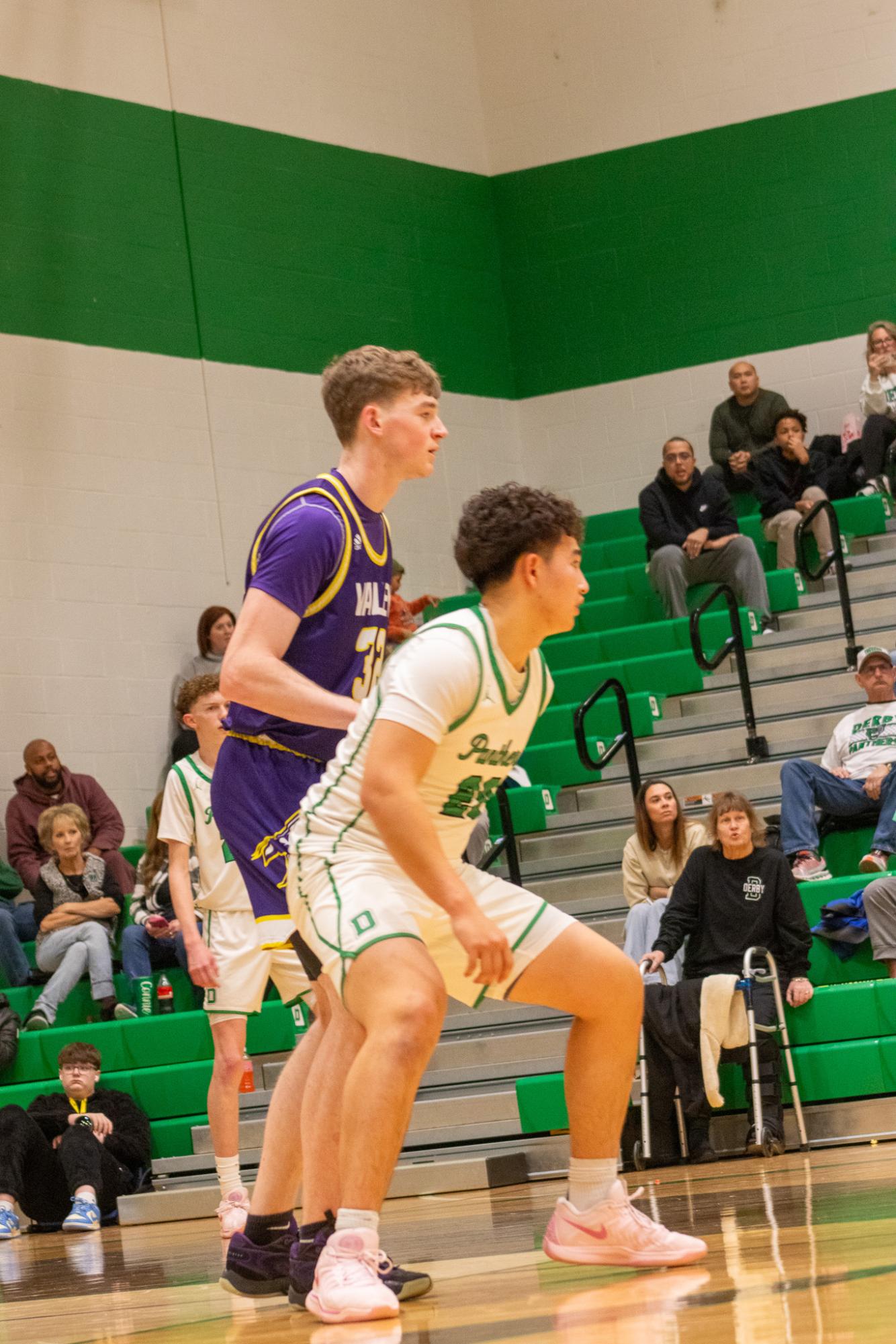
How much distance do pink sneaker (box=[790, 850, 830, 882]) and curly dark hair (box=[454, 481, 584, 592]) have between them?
5291 mm

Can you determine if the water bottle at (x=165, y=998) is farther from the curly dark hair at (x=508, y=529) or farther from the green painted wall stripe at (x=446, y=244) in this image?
the curly dark hair at (x=508, y=529)

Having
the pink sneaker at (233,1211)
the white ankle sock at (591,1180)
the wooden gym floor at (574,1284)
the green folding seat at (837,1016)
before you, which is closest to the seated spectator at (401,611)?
the green folding seat at (837,1016)

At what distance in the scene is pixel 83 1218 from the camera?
7.71 metres

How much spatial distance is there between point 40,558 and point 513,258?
5.32 metres

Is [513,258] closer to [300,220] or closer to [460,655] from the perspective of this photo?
[300,220]

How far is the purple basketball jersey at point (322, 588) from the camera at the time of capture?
3.70m

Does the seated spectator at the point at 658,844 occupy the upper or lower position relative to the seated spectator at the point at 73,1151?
upper

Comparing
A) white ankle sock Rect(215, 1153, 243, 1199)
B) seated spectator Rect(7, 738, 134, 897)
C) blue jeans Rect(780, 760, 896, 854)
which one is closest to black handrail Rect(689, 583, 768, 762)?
blue jeans Rect(780, 760, 896, 854)

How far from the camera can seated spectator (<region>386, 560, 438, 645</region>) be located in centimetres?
1125

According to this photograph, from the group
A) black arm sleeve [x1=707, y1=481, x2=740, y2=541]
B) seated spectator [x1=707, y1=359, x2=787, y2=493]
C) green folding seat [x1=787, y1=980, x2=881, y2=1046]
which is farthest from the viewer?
seated spectator [x1=707, y1=359, x2=787, y2=493]

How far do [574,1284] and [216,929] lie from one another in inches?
118

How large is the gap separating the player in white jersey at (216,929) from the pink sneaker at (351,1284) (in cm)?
253

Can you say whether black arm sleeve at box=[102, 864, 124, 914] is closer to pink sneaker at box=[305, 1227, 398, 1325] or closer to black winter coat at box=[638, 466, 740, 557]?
black winter coat at box=[638, 466, 740, 557]

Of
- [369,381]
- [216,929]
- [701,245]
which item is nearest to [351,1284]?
[369,381]
